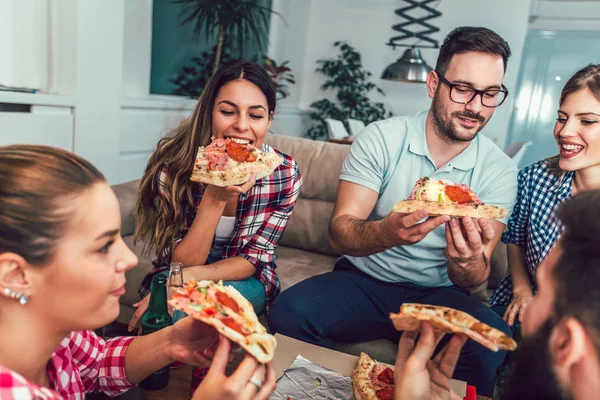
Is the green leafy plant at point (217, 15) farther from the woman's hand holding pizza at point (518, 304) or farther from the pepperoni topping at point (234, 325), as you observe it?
the pepperoni topping at point (234, 325)

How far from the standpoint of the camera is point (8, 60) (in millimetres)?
3121

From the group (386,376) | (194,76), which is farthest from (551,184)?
(194,76)

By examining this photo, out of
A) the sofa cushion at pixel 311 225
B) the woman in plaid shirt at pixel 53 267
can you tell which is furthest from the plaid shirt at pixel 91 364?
the sofa cushion at pixel 311 225

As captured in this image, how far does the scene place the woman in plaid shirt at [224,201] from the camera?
6.86ft

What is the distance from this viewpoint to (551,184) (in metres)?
2.15

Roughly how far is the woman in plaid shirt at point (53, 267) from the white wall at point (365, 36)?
6578 mm

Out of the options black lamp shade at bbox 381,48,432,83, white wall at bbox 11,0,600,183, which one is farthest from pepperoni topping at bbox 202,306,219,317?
black lamp shade at bbox 381,48,432,83

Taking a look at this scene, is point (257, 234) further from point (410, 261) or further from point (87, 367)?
point (87, 367)

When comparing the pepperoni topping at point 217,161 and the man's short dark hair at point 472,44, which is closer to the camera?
the pepperoni topping at point 217,161

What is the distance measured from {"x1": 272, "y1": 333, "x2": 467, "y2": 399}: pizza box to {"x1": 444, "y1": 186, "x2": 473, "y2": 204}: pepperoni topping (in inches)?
26.7

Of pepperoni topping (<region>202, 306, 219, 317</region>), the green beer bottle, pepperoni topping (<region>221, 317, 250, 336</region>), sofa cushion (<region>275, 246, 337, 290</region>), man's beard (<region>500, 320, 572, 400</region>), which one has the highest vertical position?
man's beard (<region>500, 320, 572, 400</region>)

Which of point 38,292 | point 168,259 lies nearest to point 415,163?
point 168,259

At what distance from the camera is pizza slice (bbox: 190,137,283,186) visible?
76.6 inches

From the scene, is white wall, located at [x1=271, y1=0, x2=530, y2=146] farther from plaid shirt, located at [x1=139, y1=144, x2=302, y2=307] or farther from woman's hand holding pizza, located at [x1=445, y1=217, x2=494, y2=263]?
woman's hand holding pizza, located at [x1=445, y1=217, x2=494, y2=263]
